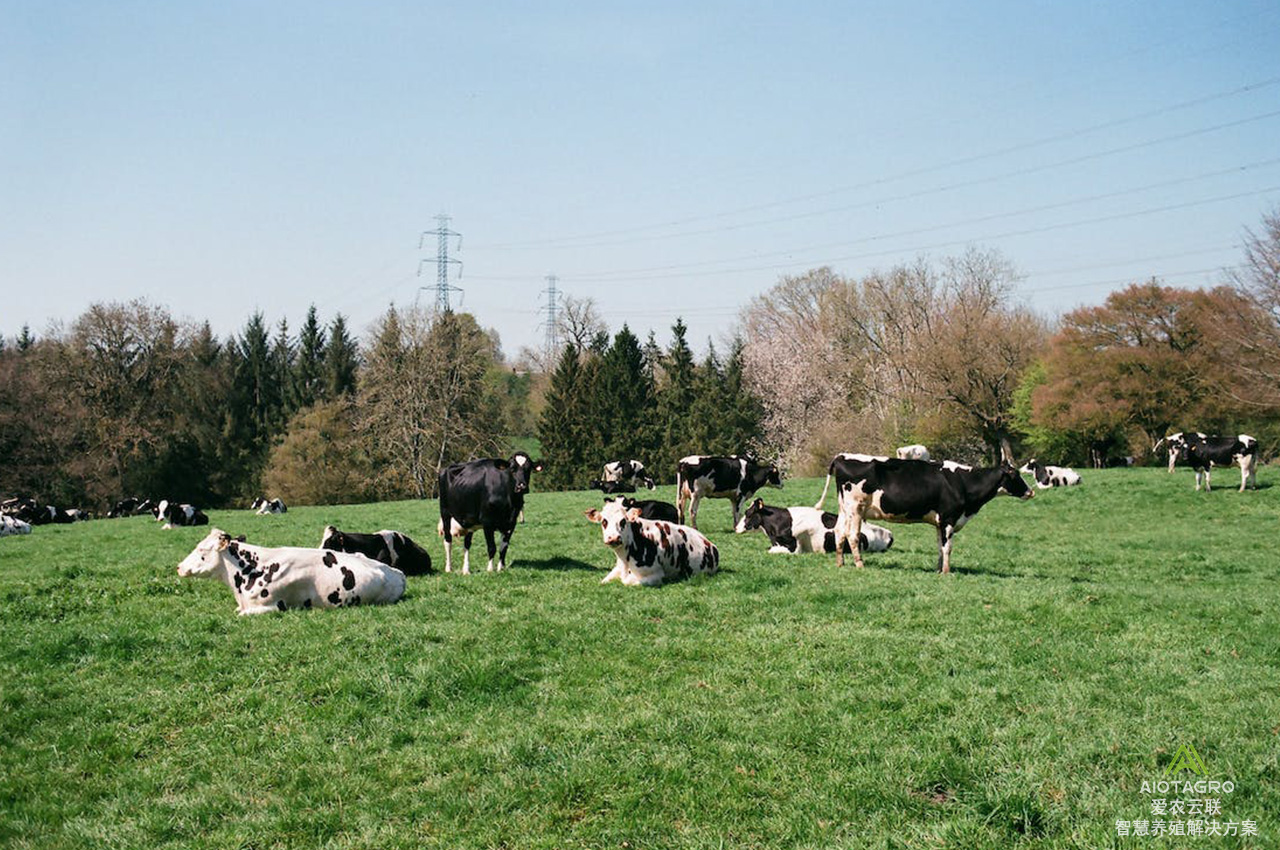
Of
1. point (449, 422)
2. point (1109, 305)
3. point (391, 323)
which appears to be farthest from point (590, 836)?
point (391, 323)

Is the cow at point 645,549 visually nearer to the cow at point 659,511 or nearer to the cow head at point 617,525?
the cow head at point 617,525

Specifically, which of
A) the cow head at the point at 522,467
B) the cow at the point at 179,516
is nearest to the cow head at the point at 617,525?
the cow head at the point at 522,467

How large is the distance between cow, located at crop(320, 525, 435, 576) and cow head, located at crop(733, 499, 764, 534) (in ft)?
23.3

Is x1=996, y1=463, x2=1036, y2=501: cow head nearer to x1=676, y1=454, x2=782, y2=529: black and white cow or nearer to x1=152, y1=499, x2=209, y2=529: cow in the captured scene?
x1=676, y1=454, x2=782, y2=529: black and white cow

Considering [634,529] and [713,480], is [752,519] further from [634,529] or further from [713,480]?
[634,529]

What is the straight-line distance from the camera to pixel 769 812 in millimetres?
6387

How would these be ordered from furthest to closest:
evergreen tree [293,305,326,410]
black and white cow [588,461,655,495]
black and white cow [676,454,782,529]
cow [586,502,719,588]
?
evergreen tree [293,305,326,410] → black and white cow [588,461,655,495] → black and white cow [676,454,782,529] → cow [586,502,719,588]

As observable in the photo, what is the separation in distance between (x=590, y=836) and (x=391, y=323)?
64.8 meters

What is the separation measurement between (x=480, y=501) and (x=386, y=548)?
160 centimetres

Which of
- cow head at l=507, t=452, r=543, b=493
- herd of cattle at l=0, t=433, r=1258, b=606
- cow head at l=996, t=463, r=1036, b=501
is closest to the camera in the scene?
herd of cattle at l=0, t=433, r=1258, b=606

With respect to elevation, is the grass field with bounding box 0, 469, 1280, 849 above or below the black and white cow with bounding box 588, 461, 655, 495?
below

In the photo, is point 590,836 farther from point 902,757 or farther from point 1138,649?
point 1138,649

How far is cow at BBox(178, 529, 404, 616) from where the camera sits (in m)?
12.3

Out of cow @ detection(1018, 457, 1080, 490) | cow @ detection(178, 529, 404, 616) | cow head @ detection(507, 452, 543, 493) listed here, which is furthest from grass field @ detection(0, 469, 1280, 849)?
cow @ detection(1018, 457, 1080, 490)
